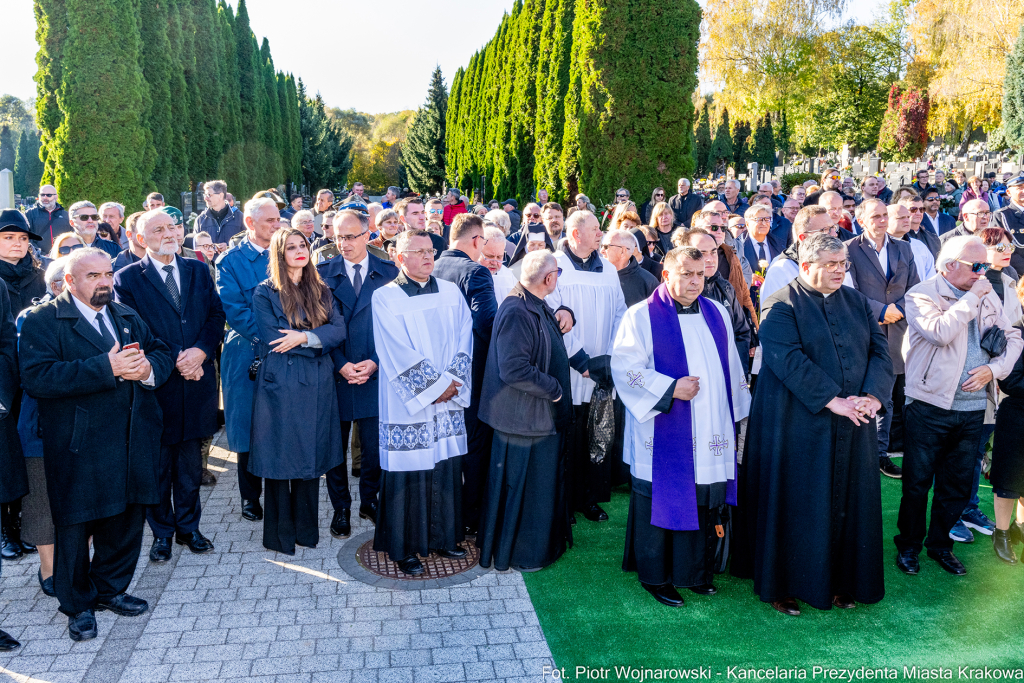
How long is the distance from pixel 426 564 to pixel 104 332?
243 cm

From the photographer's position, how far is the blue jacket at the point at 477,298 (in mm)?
5660

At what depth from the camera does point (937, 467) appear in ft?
16.8

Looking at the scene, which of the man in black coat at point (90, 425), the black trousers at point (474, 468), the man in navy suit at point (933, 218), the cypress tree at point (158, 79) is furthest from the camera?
the cypress tree at point (158, 79)

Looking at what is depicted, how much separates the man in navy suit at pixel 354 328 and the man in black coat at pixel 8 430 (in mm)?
1928

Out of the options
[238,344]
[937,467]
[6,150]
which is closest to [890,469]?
[937,467]

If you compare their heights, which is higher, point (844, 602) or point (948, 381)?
point (948, 381)

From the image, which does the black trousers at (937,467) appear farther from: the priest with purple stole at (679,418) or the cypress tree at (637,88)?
the cypress tree at (637,88)

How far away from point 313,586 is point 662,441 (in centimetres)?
233

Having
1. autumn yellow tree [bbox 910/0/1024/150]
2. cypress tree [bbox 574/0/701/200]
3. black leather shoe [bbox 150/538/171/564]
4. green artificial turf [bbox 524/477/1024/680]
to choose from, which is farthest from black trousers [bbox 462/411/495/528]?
autumn yellow tree [bbox 910/0/1024/150]

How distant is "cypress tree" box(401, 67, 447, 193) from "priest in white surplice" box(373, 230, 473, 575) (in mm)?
45677

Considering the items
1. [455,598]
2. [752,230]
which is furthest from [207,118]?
[455,598]

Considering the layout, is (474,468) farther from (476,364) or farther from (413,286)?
(413,286)

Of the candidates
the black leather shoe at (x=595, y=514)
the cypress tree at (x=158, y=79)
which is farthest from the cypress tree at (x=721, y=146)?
the black leather shoe at (x=595, y=514)

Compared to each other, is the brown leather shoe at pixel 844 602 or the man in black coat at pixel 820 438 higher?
the man in black coat at pixel 820 438
